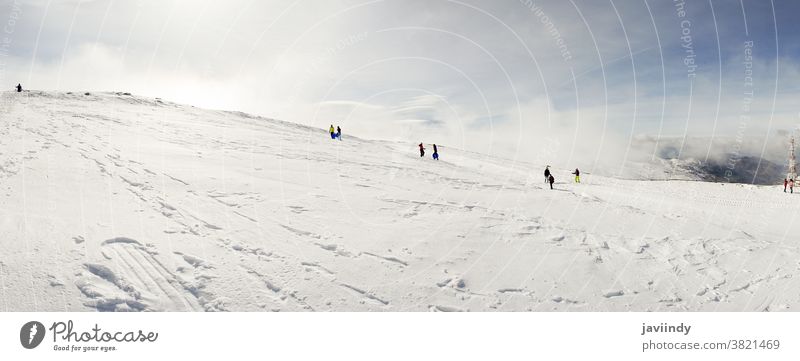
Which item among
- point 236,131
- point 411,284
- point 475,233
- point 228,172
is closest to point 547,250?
point 475,233

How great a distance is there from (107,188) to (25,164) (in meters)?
4.18

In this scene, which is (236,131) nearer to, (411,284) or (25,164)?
(25,164)

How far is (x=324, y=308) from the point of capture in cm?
754
